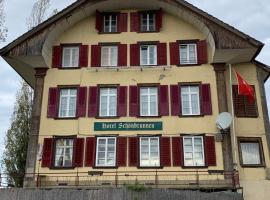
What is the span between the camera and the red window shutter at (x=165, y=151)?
858 inches

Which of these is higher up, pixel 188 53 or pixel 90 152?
pixel 188 53

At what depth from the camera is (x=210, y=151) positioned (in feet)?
71.6

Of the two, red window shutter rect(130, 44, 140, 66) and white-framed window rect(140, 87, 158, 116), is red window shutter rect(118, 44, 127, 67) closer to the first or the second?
red window shutter rect(130, 44, 140, 66)

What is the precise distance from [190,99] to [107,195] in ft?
23.4

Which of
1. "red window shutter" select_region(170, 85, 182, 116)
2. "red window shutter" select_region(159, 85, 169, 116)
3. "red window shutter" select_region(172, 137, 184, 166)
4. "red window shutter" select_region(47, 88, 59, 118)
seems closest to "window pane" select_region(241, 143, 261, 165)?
"red window shutter" select_region(172, 137, 184, 166)

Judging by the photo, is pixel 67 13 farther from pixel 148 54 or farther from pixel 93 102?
pixel 93 102

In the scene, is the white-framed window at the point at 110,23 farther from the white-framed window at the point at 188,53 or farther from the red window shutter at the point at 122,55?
the white-framed window at the point at 188,53

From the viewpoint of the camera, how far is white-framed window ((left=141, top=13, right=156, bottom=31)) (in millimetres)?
25011

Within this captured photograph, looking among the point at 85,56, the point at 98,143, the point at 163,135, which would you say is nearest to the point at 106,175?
the point at 98,143

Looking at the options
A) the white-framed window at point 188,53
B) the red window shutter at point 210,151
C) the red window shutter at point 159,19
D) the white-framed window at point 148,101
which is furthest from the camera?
the red window shutter at point 159,19

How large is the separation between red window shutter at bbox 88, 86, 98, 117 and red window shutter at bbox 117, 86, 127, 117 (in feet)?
3.97

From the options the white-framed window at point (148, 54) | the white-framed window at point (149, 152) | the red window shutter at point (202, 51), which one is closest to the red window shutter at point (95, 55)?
the white-framed window at point (148, 54)

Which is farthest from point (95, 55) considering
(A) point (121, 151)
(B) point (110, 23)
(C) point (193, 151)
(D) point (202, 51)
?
(C) point (193, 151)

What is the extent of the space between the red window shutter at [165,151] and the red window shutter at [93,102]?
3.78 meters
